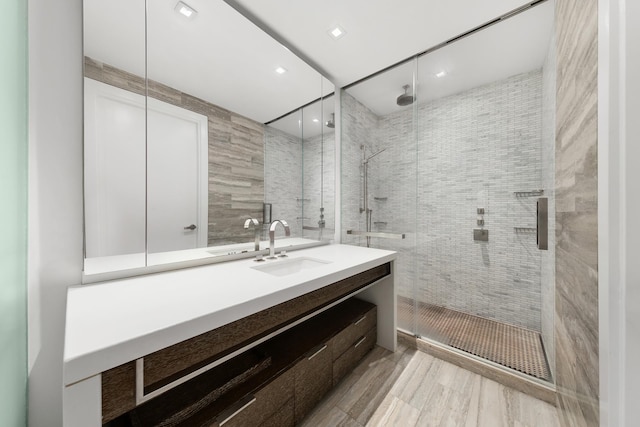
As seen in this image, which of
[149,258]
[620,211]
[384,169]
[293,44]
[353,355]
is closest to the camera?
[620,211]

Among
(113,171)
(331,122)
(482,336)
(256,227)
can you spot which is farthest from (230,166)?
(482,336)

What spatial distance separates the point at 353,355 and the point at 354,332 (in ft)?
0.51

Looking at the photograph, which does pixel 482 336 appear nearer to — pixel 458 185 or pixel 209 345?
pixel 458 185

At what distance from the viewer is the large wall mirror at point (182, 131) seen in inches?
38.5

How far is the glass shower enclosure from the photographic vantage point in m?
1.79

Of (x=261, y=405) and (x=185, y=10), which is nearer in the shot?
(x=261, y=405)

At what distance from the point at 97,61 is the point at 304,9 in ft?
3.73

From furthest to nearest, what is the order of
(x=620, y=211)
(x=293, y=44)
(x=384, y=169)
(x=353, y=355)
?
(x=384, y=169)
(x=293, y=44)
(x=353, y=355)
(x=620, y=211)

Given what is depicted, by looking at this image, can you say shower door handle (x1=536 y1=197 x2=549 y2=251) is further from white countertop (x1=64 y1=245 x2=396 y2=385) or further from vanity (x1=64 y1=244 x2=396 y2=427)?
white countertop (x1=64 y1=245 x2=396 y2=385)

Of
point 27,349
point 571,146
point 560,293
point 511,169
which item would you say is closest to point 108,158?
point 27,349

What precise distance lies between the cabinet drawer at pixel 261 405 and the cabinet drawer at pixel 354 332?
39cm

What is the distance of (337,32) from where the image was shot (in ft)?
5.08

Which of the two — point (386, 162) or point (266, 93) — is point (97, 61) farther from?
point (386, 162)

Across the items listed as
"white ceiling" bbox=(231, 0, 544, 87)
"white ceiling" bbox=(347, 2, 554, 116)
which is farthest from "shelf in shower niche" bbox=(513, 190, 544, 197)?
"white ceiling" bbox=(231, 0, 544, 87)
